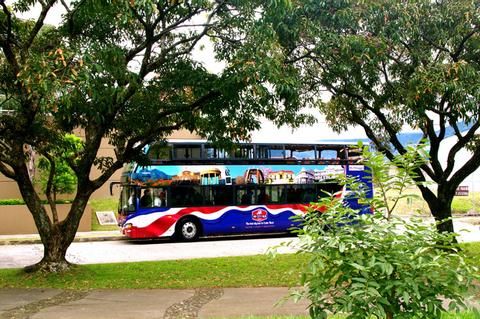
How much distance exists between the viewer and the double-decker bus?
18422 mm

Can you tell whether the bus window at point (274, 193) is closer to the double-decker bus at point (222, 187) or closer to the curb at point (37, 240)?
the double-decker bus at point (222, 187)

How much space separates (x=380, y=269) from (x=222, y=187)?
15.9m

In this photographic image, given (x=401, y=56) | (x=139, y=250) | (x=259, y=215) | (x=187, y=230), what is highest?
(x=401, y=56)

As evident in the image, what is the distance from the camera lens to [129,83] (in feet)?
28.9

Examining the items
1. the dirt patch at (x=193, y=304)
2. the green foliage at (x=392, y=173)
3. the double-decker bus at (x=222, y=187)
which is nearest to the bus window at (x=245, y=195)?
the double-decker bus at (x=222, y=187)

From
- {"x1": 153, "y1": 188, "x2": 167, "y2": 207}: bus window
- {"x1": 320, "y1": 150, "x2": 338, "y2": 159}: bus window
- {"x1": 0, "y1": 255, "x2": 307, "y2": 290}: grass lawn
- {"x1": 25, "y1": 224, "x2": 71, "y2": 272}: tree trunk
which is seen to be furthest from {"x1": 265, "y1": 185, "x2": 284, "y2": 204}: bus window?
{"x1": 25, "y1": 224, "x2": 71, "y2": 272}: tree trunk

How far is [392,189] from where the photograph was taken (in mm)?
4207

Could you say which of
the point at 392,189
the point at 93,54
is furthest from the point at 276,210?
the point at 392,189

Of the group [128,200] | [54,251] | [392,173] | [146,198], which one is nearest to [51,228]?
[54,251]

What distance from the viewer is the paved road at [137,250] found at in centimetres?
1490

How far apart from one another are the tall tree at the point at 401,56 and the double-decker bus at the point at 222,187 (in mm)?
6229

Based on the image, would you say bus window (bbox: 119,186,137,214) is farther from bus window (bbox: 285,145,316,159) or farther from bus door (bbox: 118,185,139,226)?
bus window (bbox: 285,145,316,159)

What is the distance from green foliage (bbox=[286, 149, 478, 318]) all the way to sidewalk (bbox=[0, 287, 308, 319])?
9.83ft

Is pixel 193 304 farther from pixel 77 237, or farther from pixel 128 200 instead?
pixel 77 237
